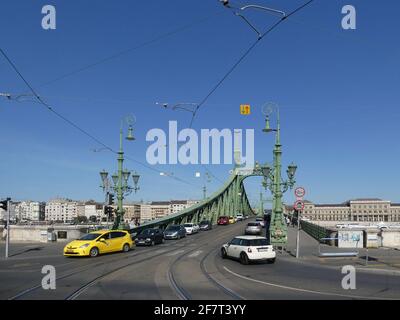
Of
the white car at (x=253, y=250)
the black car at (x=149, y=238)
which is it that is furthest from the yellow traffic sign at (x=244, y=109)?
the black car at (x=149, y=238)

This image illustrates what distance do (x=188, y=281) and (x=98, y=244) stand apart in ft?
39.6

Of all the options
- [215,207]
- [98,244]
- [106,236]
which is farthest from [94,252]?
[215,207]

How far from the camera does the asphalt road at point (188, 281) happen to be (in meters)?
12.6

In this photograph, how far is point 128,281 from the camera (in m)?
15.3

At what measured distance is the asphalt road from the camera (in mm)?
12562

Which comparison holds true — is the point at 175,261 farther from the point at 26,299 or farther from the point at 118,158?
the point at 118,158

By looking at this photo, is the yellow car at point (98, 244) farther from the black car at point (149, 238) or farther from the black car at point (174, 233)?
the black car at point (174, 233)

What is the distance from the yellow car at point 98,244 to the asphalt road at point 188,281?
94.7 inches

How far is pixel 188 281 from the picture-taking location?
50.7 ft

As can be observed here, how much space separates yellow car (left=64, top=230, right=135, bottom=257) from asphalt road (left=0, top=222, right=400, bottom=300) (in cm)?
241

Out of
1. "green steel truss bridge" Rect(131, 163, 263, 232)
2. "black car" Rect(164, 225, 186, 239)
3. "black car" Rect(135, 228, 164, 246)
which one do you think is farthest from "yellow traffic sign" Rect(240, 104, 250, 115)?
"green steel truss bridge" Rect(131, 163, 263, 232)

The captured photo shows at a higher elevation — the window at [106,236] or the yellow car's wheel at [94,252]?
the window at [106,236]

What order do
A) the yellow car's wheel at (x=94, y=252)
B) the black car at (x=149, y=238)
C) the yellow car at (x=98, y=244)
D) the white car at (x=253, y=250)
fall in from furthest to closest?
the black car at (x=149, y=238), the yellow car's wheel at (x=94, y=252), the yellow car at (x=98, y=244), the white car at (x=253, y=250)

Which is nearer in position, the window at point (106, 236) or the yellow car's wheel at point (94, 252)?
the yellow car's wheel at point (94, 252)
